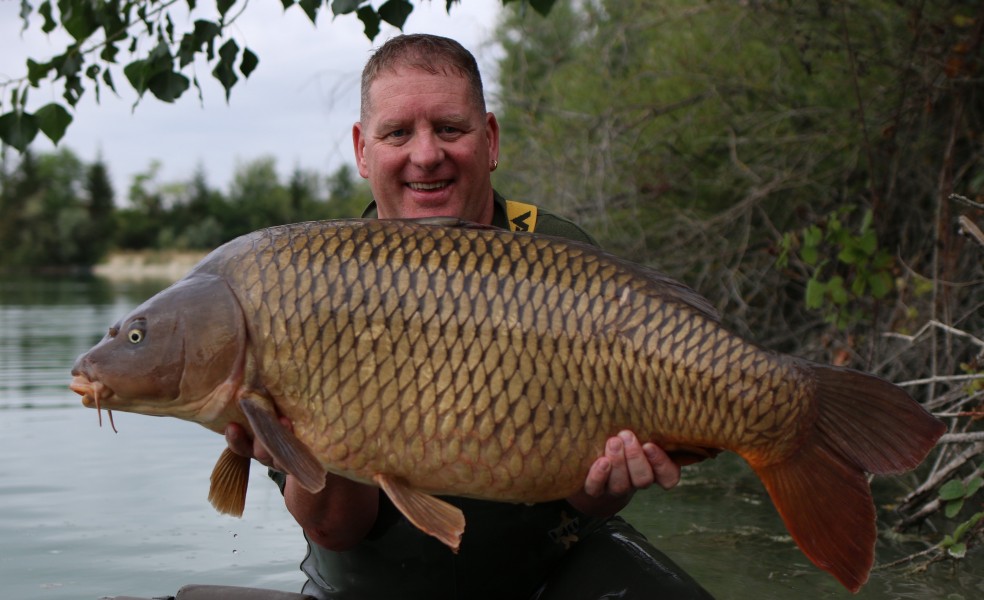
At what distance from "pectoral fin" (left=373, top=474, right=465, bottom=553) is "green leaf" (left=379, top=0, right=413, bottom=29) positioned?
153 centimetres

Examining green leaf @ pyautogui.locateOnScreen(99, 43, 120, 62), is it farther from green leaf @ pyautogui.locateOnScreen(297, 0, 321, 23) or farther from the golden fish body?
the golden fish body

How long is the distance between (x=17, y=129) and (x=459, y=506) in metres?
1.68

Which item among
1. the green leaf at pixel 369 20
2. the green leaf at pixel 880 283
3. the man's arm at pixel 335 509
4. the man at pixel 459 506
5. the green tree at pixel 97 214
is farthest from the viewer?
the green tree at pixel 97 214

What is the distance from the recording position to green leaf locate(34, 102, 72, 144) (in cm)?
284

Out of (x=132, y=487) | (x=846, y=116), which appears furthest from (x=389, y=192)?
(x=846, y=116)

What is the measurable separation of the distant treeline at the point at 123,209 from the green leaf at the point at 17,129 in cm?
4652

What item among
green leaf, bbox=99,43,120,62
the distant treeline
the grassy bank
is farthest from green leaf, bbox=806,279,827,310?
the distant treeline

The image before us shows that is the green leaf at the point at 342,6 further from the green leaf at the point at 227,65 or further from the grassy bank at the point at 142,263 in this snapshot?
the grassy bank at the point at 142,263

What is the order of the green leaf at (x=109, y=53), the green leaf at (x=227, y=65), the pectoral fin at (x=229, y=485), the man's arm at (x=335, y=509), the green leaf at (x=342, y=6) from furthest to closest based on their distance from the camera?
1. the green leaf at (x=109, y=53)
2. the green leaf at (x=227, y=65)
3. the green leaf at (x=342, y=6)
4. the man's arm at (x=335, y=509)
5. the pectoral fin at (x=229, y=485)

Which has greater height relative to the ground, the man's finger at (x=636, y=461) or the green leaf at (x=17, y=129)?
the green leaf at (x=17, y=129)

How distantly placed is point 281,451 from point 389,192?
785mm

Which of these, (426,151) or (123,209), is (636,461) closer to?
(426,151)

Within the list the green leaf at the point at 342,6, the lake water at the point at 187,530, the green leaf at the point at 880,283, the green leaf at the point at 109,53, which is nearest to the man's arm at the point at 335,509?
the lake water at the point at 187,530

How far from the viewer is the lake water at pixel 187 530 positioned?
9.02ft
